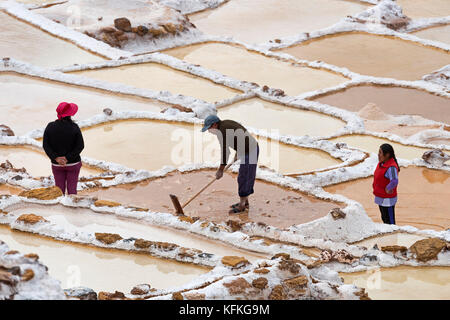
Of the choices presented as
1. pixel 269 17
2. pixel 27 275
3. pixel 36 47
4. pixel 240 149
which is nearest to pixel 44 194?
pixel 240 149

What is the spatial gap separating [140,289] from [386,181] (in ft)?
11.0

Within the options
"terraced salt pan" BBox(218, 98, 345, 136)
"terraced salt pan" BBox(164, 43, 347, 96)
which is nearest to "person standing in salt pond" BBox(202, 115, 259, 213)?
"terraced salt pan" BBox(218, 98, 345, 136)

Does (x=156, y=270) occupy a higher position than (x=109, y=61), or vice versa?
(x=156, y=270)

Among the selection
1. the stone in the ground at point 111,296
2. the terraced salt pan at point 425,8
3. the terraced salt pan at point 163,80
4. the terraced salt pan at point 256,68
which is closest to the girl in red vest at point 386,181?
the stone in the ground at point 111,296

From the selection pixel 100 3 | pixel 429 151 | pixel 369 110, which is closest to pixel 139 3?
pixel 100 3

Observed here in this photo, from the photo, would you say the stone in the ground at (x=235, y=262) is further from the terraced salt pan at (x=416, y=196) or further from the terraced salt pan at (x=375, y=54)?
the terraced salt pan at (x=375, y=54)

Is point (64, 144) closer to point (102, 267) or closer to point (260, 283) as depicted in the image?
point (102, 267)

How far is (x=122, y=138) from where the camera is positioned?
10.4 metres

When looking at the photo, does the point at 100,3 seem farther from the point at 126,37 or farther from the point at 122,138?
the point at 122,138

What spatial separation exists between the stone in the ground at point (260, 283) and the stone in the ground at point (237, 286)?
0.04m

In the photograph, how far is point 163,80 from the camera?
43.7ft

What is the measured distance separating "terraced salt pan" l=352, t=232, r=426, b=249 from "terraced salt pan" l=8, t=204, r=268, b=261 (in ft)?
5.63

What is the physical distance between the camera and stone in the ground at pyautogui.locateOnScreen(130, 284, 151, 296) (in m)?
5.07

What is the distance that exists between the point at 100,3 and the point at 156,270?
12.5m
